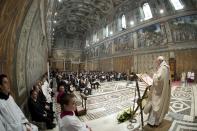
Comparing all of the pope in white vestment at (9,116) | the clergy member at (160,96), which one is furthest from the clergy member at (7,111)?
the clergy member at (160,96)

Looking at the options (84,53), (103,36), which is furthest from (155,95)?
(84,53)

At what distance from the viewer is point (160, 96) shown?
5098 mm

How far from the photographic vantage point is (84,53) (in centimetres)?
4647

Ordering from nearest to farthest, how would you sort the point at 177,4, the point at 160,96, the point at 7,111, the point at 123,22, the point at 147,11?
the point at 7,111
the point at 160,96
the point at 177,4
the point at 147,11
the point at 123,22

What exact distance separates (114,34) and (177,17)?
12.2m

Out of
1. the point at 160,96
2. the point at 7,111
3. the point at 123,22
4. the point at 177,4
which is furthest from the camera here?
the point at 123,22

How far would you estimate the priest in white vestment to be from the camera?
16.4 feet

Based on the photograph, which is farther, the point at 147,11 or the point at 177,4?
the point at 147,11

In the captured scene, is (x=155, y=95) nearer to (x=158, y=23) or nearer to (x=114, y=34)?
(x=158, y=23)

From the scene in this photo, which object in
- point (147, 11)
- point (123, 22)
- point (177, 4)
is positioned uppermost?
point (147, 11)

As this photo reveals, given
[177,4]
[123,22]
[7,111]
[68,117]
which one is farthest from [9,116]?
[123,22]

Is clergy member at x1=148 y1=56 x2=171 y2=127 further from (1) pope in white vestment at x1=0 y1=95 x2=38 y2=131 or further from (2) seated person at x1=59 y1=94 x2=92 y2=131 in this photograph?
(1) pope in white vestment at x1=0 y1=95 x2=38 y2=131

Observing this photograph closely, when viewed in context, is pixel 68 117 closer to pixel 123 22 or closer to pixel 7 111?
pixel 7 111

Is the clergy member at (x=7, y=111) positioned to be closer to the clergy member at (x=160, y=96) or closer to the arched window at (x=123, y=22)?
the clergy member at (x=160, y=96)
